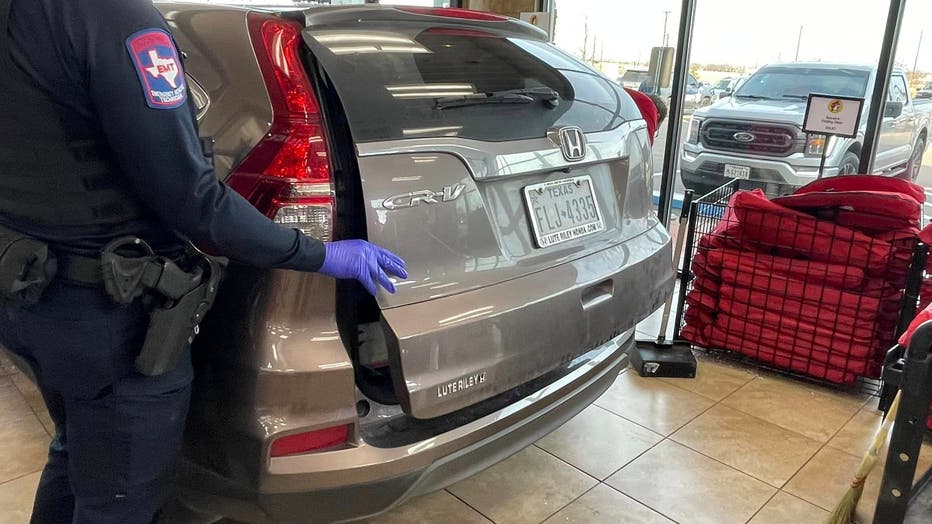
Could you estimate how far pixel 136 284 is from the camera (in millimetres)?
1127

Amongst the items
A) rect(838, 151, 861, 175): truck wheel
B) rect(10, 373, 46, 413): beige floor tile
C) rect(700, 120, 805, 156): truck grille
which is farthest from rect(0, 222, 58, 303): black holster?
rect(700, 120, 805, 156): truck grille

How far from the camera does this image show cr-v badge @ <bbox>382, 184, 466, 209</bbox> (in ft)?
4.33

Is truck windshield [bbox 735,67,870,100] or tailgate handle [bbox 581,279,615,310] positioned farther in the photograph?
truck windshield [bbox 735,67,870,100]

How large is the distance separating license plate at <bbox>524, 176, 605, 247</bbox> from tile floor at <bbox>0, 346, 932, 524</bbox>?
33.6 inches

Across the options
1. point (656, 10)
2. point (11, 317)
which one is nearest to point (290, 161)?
point (11, 317)

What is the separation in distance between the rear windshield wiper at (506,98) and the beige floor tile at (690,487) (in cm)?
120

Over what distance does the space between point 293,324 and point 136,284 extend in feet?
0.91

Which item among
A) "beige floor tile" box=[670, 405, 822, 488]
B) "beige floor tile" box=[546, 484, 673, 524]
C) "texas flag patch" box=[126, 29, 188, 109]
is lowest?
"beige floor tile" box=[670, 405, 822, 488]

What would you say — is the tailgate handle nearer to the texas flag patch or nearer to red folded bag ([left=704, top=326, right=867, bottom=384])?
the texas flag patch

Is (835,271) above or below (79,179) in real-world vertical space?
below

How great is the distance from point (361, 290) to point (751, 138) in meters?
3.89

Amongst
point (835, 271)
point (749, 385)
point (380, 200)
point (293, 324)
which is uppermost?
point (380, 200)

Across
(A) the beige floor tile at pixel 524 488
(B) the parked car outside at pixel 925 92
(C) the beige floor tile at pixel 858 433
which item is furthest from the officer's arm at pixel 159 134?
(B) the parked car outside at pixel 925 92

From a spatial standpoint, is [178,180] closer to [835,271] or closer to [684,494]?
[684,494]
